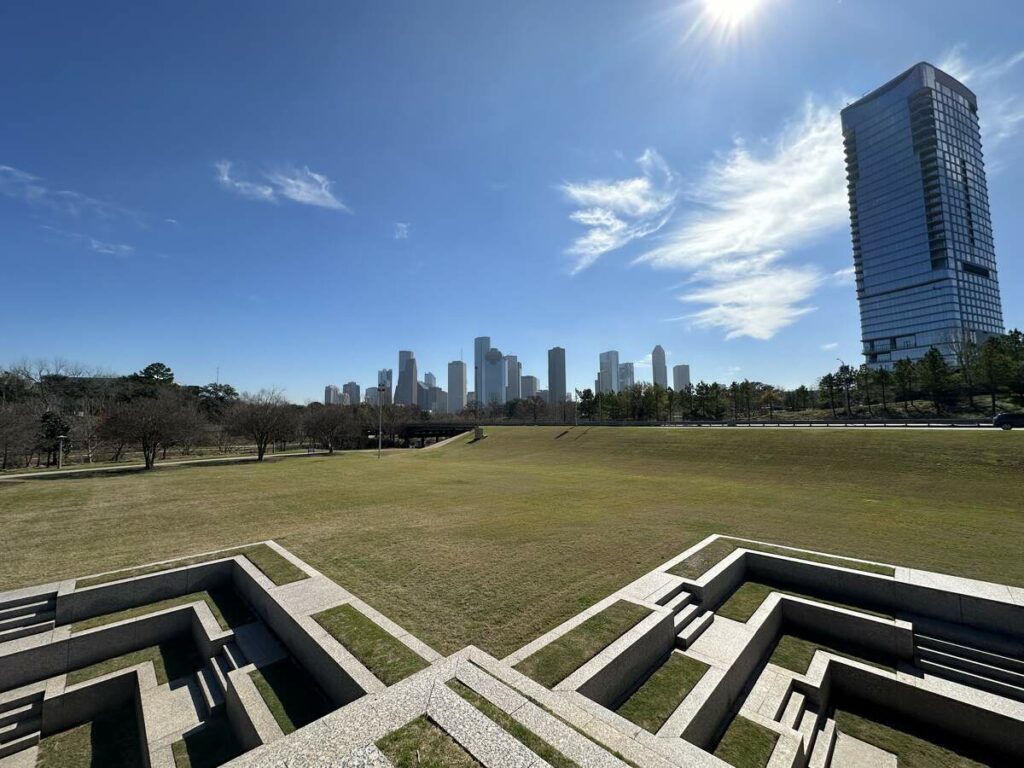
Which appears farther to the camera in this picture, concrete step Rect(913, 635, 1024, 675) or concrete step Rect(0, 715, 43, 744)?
concrete step Rect(913, 635, 1024, 675)

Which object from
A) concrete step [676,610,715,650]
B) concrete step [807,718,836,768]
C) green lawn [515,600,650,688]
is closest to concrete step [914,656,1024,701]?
concrete step [807,718,836,768]

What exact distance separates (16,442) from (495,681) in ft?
136

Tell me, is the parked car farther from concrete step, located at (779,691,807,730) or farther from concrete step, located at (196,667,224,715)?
concrete step, located at (196,667,224,715)

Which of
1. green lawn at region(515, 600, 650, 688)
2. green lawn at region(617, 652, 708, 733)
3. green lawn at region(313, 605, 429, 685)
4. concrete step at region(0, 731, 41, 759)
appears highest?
green lawn at region(313, 605, 429, 685)

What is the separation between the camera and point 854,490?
1892cm

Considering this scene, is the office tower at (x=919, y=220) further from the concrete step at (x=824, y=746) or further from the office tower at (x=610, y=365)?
the concrete step at (x=824, y=746)

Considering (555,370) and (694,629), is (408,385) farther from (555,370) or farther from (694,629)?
(694,629)

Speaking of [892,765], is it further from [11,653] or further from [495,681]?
[11,653]

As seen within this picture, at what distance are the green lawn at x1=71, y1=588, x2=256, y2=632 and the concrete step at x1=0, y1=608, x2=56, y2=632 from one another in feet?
1.73

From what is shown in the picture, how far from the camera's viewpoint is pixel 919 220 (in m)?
100

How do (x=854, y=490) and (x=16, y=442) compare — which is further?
(x=16, y=442)

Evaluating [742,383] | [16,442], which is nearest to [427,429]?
[16,442]

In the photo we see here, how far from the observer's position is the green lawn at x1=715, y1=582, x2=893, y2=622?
25.9 ft

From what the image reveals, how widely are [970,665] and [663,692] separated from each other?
18.0 feet
